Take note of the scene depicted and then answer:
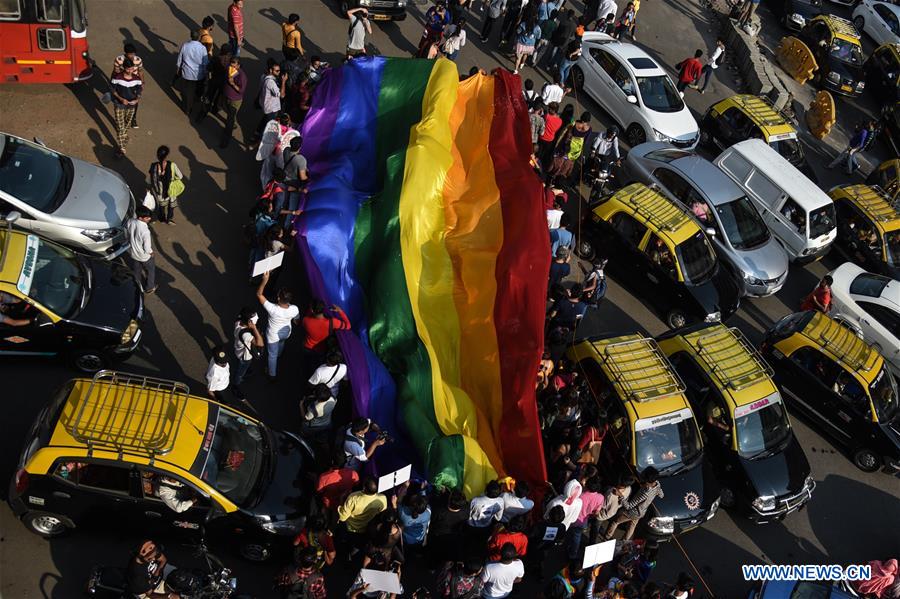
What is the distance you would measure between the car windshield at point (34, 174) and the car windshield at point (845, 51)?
21670 mm

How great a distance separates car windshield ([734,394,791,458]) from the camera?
14062 millimetres

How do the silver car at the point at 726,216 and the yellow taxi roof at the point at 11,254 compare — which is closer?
the yellow taxi roof at the point at 11,254

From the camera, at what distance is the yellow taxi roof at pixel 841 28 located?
26.3 meters

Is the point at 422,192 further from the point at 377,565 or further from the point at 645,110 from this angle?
the point at 645,110

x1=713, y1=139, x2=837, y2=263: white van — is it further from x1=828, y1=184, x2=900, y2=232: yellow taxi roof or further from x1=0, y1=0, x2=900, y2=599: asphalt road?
x1=828, y1=184, x2=900, y2=232: yellow taxi roof

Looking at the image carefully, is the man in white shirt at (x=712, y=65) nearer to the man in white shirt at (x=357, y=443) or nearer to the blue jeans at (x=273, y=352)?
the blue jeans at (x=273, y=352)

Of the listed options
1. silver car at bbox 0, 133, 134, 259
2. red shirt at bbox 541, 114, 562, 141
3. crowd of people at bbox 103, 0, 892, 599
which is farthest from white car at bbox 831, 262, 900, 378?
silver car at bbox 0, 133, 134, 259

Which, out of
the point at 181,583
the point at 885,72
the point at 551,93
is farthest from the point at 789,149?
the point at 181,583

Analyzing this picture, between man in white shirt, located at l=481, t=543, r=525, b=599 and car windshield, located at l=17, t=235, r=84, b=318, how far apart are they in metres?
6.61

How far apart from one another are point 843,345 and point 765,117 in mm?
7512

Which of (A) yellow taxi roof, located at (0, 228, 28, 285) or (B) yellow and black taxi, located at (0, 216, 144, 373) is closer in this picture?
(A) yellow taxi roof, located at (0, 228, 28, 285)

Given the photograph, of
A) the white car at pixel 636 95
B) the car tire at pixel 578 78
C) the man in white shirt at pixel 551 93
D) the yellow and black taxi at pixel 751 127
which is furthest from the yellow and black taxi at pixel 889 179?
the man in white shirt at pixel 551 93

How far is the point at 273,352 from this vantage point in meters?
13.2

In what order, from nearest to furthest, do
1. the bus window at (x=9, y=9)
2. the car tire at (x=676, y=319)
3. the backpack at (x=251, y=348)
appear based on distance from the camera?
1. the backpack at (x=251, y=348)
2. the bus window at (x=9, y=9)
3. the car tire at (x=676, y=319)
